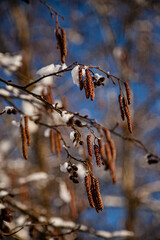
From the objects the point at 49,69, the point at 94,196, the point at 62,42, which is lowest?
the point at 94,196

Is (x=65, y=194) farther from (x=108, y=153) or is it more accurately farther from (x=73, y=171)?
(x=108, y=153)

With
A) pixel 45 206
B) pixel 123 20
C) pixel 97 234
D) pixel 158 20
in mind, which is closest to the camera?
pixel 97 234

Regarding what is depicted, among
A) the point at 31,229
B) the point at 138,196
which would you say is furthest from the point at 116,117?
the point at 31,229

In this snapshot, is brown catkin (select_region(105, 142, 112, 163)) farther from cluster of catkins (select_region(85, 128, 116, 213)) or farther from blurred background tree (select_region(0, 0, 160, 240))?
blurred background tree (select_region(0, 0, 160, 240))

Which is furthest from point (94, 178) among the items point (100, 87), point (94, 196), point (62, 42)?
point (100, 87)

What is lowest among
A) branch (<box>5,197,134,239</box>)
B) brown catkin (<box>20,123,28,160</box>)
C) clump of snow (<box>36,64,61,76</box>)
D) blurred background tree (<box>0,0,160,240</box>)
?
branch (<box>5,197,134,239</box>)

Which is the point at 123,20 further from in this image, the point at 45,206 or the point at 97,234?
the point at 97,234

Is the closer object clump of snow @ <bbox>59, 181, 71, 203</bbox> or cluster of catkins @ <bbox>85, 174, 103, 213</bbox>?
cluster of catkins @ <bbox>85, 174, 103, 213</bbox>

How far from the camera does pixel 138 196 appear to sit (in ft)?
16.1

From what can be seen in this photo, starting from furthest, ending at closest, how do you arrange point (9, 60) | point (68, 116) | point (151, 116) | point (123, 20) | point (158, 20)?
point (151, 116), point (158, 20), point (123, 20), point (9, 60), point (68, 116)

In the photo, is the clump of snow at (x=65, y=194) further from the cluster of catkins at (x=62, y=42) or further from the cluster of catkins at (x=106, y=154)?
the cluster of catkins at (x=62, y=42)

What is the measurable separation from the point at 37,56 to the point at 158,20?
3653mm

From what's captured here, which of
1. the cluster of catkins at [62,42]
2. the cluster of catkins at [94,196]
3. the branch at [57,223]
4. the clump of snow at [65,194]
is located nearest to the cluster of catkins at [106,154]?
the cluster of catkins at [94,196]

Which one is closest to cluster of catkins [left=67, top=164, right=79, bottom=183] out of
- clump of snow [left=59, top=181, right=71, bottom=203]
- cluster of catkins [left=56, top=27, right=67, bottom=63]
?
cluster of catkins [left=56, top=27, right=67, bottom=63]
